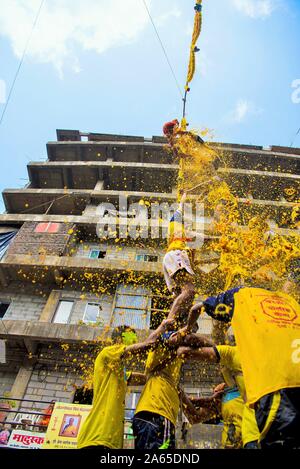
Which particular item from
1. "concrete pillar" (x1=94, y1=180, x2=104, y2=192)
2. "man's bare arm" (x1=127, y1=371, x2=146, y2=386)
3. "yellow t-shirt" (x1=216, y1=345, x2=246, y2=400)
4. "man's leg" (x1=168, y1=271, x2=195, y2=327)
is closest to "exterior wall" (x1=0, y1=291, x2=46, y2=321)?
"concrete pillar" (x1=94, y1=180, x2=104, y2=192)

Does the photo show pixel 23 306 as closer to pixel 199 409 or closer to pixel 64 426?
pixel 64 426

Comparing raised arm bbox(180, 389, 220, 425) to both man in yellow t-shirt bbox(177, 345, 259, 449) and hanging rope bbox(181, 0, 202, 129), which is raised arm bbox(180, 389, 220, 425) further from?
hanging rope bbox(181, 0, 202, 129)

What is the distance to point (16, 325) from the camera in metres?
9.97

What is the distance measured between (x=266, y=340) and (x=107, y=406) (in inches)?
83.0

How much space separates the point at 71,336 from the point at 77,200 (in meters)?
8.61

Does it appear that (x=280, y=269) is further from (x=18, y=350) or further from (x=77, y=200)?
(x=77, y=200)

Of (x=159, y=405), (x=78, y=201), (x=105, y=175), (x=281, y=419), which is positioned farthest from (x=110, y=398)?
(x=105, y=175)

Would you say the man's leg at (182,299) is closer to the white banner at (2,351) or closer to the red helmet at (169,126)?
the red helmet at (169,126)

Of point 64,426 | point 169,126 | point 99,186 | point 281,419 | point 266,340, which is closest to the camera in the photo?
point 281,419

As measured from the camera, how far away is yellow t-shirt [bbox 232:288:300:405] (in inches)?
92.0

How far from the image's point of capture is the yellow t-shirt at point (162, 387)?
11.3ft

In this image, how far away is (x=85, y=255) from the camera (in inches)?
566

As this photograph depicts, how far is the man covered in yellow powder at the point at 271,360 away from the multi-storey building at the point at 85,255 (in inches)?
127

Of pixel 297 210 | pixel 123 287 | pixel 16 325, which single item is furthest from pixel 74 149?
pixel 297 210
